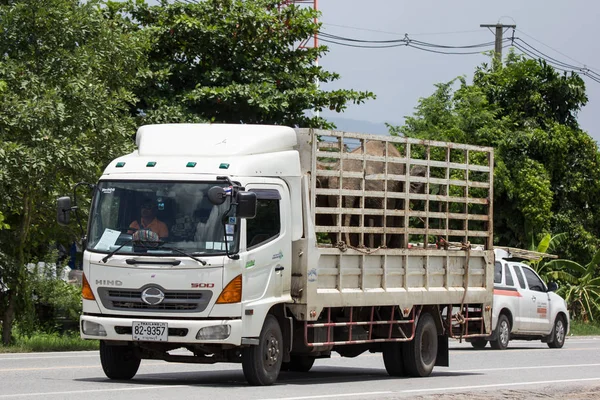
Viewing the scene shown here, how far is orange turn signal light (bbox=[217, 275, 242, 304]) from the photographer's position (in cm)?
1279

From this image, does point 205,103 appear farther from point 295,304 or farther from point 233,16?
point 295,304

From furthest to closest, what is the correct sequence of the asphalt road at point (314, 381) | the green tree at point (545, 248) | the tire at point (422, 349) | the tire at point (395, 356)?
1. the green tree at point (545, 248)
2. the tire at point (395, 356)
3. the tire at point (422, 349)
4. the asphalt road at point (314, 381)

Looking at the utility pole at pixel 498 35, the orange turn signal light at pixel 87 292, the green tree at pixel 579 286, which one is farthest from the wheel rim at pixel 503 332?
the utility pole at pixel 498 35

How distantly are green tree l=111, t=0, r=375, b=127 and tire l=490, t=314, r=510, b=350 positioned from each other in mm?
7057

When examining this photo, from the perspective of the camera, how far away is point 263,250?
13.3 meters

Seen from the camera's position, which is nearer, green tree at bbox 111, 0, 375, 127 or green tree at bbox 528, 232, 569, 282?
green tree at bbox 111, 0, 375, 127

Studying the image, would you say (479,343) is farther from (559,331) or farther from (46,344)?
(46,344)

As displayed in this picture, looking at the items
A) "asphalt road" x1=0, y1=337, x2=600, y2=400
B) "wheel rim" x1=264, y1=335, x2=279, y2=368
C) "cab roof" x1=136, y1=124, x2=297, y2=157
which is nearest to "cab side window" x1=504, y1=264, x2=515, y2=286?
"asphalt road" x1=0, y1=337, x2=600, y2=400

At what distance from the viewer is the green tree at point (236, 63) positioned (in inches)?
1093

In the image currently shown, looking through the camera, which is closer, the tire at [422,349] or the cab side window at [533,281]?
the tire at [422,349]

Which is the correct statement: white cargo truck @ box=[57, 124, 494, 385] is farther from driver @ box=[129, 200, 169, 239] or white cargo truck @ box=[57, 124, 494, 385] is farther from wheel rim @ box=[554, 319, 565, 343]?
wheel rim @ box=[554, 319, 565, 343]

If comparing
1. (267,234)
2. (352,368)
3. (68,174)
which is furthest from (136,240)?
(68,174)

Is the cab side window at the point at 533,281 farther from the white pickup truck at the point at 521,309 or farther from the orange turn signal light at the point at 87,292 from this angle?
the orange turn signal light at the point at 87,292

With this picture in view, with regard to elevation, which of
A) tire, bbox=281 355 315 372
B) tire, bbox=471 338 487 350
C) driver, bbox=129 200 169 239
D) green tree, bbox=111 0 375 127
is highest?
green tree, bbox=111 0 375 127
